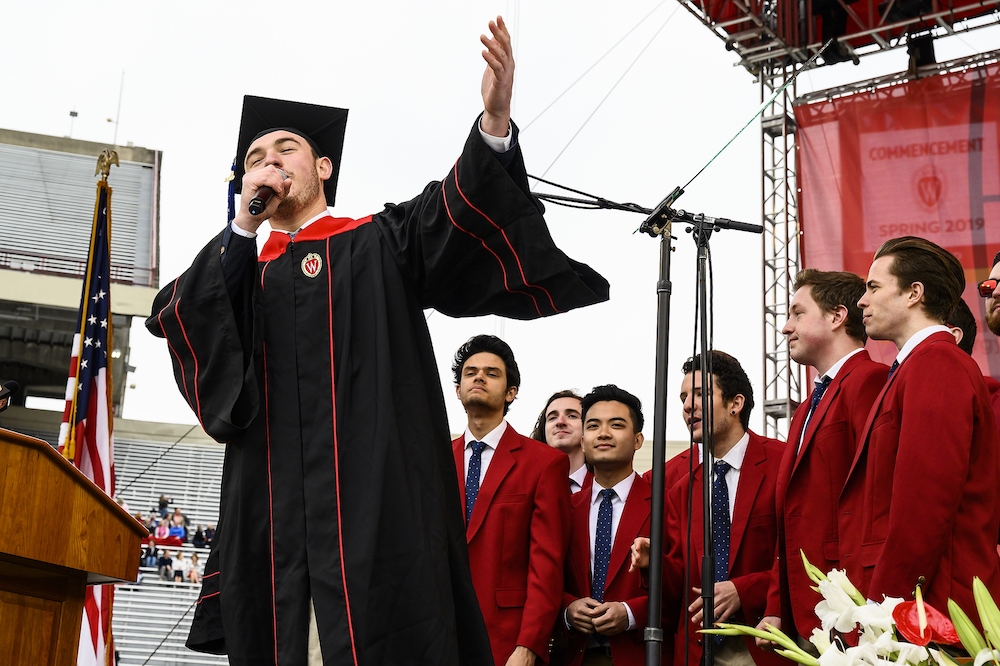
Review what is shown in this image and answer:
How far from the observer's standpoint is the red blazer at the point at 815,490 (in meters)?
2.77

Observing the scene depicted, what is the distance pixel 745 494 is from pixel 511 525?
0.81 m

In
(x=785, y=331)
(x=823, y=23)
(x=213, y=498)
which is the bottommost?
(x=213, y=498)

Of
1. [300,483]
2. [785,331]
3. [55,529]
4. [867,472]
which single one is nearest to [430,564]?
[300,483]

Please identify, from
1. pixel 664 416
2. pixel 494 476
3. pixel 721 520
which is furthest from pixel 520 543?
pixel 664 416

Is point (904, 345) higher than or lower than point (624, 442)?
higher

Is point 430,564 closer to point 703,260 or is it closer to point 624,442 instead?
point 703,260

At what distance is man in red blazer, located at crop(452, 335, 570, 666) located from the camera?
331cm

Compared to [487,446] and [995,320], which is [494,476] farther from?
[995,320]

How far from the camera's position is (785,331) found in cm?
321

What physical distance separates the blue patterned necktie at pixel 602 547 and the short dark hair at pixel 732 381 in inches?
22.2

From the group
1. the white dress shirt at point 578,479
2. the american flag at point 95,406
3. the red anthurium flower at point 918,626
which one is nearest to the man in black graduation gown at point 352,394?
the red anthurium flower at point 918,626

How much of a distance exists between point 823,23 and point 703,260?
625 cm

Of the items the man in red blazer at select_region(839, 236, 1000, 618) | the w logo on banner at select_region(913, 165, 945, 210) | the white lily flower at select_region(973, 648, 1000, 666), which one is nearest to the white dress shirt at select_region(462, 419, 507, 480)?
the man in red blazer at select_region(839, 236, 1000, 618)

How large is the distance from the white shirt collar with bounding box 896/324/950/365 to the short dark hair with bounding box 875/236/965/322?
0.05m
